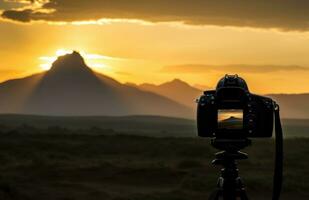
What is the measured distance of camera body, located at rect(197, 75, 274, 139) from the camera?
5.24 metres

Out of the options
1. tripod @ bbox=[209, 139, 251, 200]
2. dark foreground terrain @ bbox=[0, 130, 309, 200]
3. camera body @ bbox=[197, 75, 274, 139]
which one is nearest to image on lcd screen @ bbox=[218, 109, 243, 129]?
camera body @ bbox=[197, 75, 274, 139]

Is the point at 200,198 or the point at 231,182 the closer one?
the point at 231,182

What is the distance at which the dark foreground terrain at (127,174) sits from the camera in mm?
19656

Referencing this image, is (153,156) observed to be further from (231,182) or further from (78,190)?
(231,182)

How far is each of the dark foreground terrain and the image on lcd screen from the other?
39.8 ft

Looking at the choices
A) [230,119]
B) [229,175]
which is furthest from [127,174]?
[230,119]

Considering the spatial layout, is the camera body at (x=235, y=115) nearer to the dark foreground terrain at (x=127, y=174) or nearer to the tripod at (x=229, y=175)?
the tripod at (x=229, y=175)

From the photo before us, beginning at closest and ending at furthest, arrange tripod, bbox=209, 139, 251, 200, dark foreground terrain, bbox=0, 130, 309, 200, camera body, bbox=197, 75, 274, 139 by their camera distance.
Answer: camera body, bbox=197, 75, 274, 139 < tripod, bbox=209, 139, 251, 200 < dark foreground terrain, bbox=0, 130, 309, 200

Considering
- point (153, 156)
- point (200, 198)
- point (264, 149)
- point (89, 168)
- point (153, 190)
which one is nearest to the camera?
point (200, 198)

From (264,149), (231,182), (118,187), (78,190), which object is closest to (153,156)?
(264,149)

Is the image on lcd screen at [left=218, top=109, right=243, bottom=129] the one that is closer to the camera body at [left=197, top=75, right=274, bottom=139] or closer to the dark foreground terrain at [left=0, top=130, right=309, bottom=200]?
the camera body at [left=197, top=75, right=274, bottom=139]

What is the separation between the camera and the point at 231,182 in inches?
215

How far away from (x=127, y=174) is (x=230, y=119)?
68.3 feet

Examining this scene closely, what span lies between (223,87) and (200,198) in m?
14.2
